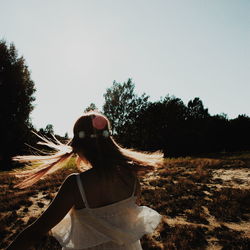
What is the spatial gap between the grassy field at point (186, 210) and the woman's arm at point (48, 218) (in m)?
3.00

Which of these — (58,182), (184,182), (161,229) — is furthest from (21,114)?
(161,229)

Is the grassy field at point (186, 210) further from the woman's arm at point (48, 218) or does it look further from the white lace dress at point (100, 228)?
the woman's arm at point (48, 218)

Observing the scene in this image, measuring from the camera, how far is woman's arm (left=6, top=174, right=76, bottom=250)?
4.46 feet

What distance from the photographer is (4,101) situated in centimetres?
2006

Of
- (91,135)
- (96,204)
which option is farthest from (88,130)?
(96,204)

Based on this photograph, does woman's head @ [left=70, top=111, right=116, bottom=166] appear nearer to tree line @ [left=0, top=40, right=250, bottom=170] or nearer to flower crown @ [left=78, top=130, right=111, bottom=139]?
flower crown @ [left=78, top=130, right=111, bottom=139]

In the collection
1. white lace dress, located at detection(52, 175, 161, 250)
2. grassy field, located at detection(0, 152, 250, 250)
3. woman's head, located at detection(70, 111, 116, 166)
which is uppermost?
woman's head, located at detection(70, 111, 116, 166)

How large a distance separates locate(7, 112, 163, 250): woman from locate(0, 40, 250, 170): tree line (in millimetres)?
19303

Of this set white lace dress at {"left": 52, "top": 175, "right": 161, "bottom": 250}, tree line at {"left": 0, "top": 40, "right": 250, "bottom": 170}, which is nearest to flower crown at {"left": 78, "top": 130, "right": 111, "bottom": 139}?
white lace dress at {"left": 52, "top": 175, "right": 161, "bottom": 250}

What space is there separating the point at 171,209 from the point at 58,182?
16.9 ft

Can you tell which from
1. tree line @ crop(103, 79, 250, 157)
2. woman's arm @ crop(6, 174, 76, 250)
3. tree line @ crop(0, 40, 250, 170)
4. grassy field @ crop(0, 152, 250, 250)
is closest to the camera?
woman's arm @ crop(6, 174, 76, 250)

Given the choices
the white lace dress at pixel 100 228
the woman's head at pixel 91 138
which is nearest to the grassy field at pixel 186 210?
the white lace dress at pixel 100 228

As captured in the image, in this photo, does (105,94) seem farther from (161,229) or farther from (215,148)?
(161,229)

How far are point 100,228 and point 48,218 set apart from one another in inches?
14.3
